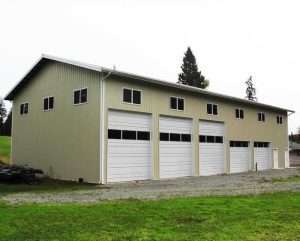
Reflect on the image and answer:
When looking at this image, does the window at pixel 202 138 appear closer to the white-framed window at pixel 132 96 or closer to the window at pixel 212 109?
the window at pixel 212 109

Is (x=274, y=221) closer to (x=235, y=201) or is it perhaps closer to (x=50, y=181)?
(x=235, y=201)

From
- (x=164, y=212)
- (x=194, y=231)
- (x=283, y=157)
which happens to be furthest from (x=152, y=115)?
(x=283, y=157)

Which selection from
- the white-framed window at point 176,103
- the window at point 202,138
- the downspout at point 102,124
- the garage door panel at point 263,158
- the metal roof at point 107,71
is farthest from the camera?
the garage door panel at point 263,158

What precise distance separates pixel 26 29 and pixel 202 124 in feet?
41.9

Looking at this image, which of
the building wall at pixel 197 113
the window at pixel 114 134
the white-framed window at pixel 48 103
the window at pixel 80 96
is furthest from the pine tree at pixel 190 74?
the window at pixel 114 134

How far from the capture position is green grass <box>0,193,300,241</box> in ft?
21.8

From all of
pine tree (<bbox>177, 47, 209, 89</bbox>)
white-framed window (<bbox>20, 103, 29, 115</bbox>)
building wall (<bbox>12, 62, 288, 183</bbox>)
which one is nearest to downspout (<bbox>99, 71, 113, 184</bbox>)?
building wall (<bbox>12, 62, 288, 183</bbox>)

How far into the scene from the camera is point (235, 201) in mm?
10773

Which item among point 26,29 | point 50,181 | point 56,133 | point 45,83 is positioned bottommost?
point 50,181

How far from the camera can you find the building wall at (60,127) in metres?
19.1

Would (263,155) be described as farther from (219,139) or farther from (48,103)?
(48,103)

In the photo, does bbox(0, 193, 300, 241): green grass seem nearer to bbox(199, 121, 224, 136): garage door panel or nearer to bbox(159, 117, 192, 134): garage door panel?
bbox(159, 117, 192, 134): garage door panel

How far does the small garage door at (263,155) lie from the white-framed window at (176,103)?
34.5 feet

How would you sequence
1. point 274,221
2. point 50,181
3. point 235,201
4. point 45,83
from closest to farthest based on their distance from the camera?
point 274,221
point 235,201
point 50,181
point 45,83
